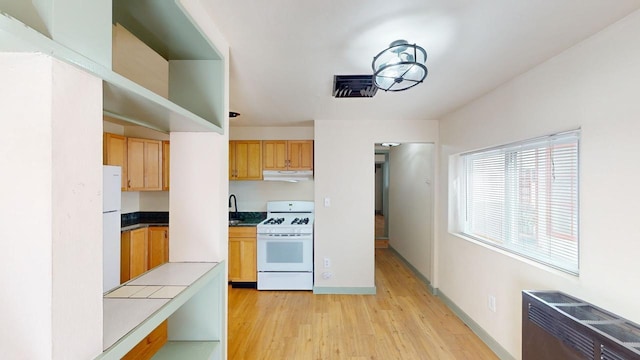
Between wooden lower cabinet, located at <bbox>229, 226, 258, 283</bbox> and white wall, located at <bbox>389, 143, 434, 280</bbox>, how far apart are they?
255 cm

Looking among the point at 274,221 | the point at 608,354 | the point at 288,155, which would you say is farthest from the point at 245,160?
the point at 608,354

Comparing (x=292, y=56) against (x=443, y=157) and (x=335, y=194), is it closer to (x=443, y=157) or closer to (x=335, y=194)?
(x=335, y=194)

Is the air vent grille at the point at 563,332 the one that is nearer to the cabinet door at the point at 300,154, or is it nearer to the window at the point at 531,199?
the window at the point at 531,199

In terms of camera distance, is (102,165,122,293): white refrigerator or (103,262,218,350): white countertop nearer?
(103,262,218,350): white countertop

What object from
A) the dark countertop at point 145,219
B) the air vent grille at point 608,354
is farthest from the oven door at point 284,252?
the air vent grille at point 608,354

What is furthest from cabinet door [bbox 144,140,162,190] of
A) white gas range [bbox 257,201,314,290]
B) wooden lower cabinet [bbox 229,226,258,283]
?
white gas range [bbox 257,201,314,290]

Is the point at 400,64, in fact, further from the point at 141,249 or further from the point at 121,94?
the point at 141,249

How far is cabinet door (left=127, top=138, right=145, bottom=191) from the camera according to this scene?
3.45m

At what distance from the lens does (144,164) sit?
11.7 ft

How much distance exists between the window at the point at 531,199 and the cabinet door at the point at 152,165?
13.7 feet

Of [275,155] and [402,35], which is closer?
[402,35]

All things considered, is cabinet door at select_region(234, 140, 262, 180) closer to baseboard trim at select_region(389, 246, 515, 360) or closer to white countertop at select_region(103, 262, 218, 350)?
white countertop at select_region(103, 262, 218, 350)

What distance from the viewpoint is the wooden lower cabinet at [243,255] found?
3.69 m

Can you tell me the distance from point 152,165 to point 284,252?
2.27 metres
